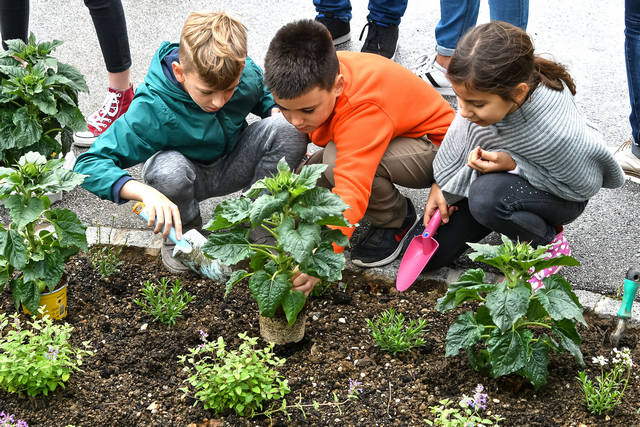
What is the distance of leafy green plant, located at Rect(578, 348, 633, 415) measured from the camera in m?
2.52

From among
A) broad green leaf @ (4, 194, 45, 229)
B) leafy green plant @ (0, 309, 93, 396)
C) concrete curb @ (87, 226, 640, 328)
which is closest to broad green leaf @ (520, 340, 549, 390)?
concrete curb @ (87, 226, 640, 328)

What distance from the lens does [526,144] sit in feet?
9.74

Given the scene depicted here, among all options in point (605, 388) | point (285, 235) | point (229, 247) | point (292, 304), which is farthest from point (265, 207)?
point (605, 388)

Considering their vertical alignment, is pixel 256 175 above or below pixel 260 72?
below

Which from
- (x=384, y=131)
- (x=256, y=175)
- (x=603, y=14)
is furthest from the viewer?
(x=603, y=14)

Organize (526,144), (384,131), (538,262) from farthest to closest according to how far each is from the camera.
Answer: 1. (384,131)
2. (526,144)
3. (538,262)

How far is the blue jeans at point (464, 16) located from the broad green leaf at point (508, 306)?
2.32 metres

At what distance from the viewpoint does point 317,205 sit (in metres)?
2.49

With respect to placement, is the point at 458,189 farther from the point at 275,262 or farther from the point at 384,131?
the point at 275,262

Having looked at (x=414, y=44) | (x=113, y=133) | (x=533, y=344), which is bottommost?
(x=414, y=44)

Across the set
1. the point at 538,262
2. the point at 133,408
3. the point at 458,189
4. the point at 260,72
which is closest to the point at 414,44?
the point at 260,72

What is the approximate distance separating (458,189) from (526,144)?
37 cm

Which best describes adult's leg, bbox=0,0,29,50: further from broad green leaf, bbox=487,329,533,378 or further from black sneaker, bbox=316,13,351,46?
Result: broad green leaf, bbox=487,329,533,378

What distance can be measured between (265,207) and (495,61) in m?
1.02
